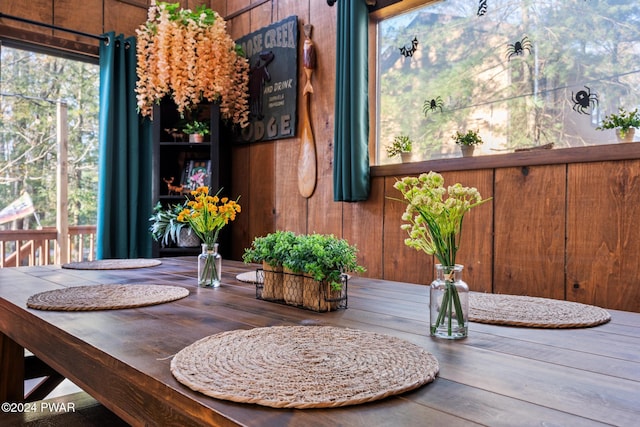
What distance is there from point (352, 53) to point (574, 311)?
187 cm

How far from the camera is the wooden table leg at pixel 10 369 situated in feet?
4.97

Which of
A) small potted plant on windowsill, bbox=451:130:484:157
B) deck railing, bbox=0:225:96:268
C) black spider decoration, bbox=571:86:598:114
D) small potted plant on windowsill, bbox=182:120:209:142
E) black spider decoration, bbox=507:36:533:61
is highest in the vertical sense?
black spider decoration, bbox=507:36:533:61

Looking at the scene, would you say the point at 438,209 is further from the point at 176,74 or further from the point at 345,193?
the point at 176,74

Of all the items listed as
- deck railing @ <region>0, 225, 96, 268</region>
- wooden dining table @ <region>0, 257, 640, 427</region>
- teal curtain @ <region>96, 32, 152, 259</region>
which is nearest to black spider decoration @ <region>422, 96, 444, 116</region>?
wooden dining table @ <region>0, 257, 640, 427</region>

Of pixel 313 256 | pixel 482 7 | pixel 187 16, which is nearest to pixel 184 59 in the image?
pixel 187 16

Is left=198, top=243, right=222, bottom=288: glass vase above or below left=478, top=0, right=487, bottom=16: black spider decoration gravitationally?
below

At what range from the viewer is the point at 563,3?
2.10 m

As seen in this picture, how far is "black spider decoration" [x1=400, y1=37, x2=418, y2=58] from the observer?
8.67ft

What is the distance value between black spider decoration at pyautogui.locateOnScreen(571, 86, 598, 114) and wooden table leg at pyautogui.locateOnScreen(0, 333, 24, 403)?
221cm

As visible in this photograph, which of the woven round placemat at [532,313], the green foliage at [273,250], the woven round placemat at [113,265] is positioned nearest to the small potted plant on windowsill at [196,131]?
the woven round placemat at [113,265]

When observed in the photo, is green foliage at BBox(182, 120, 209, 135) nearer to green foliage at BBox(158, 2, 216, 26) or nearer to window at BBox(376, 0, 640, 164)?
green foliage at BBox(158, 2, 216, 26)

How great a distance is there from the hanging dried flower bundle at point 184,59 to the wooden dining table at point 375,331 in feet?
6.45

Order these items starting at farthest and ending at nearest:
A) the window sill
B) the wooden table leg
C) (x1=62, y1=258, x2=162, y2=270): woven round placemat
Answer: (x1=62, y1=258, x2=162, y2=270): woven round placemat
the window sill
the wooden table leg

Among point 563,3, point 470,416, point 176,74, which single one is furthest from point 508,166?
point 176,74
